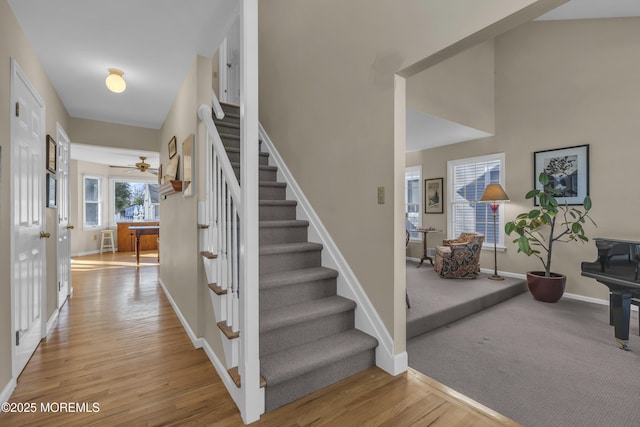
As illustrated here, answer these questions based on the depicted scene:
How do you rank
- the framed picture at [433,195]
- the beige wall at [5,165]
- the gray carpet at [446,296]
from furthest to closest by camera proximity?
the framed picture at [433,195] < the gray carpet at [446,296] < the beige wall at [5,165]

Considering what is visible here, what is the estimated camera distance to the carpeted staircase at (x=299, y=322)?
5.73 ft

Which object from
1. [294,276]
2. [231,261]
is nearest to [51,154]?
[231,261]

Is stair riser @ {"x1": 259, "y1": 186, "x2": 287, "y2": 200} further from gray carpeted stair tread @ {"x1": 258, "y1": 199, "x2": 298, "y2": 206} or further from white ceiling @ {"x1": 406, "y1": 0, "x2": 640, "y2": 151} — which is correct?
white ceiling @ {"x1": 406, "y1": 0, "x2": 640, "y2": 151}

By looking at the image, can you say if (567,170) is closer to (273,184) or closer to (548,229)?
(548,229)

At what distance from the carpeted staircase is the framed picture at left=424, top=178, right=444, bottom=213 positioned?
3589 millimetres

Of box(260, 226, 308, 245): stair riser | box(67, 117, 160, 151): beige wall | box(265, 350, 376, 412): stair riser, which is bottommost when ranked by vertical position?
box(265, 350, 376, 412): stair riser

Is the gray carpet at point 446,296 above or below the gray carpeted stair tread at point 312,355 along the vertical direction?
below

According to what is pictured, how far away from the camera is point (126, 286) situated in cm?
441

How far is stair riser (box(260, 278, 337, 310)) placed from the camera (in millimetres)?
2109

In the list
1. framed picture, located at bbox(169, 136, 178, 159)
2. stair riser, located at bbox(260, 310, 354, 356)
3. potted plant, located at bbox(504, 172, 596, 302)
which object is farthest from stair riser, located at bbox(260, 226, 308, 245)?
potted plant, located at bbox(504, 172, 596, 302)

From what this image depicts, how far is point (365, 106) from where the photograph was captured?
2.19 m

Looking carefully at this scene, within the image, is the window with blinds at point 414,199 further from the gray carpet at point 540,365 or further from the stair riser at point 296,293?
the stair riser at point 296,293

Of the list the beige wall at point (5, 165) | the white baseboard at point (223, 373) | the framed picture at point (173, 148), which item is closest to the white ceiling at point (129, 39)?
the beige wall at point (5, 165)

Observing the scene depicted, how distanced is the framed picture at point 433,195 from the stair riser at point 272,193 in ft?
11.3
